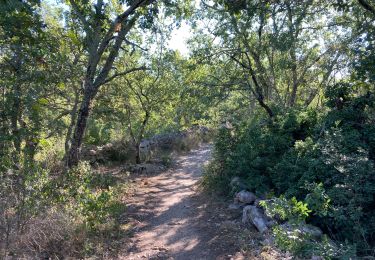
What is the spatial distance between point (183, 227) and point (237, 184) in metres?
1.94

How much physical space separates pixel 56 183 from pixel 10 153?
124 centimetres

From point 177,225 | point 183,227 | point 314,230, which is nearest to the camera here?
point 314,230

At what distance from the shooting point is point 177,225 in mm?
7504

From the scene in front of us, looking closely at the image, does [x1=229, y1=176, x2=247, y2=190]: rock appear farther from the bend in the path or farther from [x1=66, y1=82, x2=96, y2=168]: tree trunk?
[x1=66, y1=82, x2=96, y2=168]: tree trunk

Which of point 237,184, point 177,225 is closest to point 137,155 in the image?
point 237,184

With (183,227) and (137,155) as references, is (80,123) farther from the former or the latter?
(137,155)

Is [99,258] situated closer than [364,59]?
Yes

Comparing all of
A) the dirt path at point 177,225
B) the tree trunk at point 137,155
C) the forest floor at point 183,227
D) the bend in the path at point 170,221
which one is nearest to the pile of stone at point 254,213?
the forest floor at point 183,227

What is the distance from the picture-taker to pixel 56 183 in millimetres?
7574

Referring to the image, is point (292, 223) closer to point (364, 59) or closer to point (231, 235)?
point (231, 235)

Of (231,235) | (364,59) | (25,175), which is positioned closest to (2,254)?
(25,175)

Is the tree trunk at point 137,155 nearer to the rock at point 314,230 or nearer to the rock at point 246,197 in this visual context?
the rock at point 246,197

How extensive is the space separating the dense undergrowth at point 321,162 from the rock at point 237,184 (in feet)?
0.64

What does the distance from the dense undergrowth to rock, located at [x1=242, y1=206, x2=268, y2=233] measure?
668 millimetres
